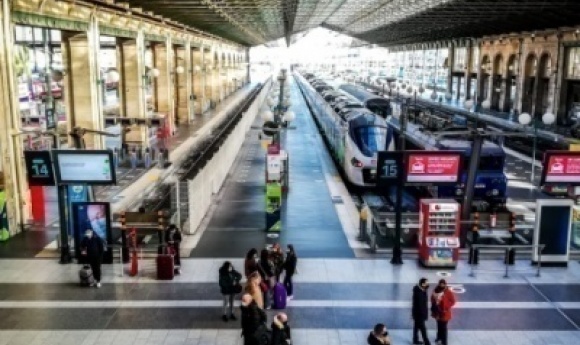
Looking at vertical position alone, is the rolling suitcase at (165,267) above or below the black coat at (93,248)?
below

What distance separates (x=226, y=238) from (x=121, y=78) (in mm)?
20495

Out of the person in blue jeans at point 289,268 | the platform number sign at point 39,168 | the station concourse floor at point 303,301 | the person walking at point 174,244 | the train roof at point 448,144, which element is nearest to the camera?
the station concourse floor at point 303,301

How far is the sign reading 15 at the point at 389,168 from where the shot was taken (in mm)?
16156

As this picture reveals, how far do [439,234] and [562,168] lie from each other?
3713 millimetres

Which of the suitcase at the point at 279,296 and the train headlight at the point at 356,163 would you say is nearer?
the suitcase at the point at 279,296

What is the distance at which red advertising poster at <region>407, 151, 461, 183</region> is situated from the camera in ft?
53.7

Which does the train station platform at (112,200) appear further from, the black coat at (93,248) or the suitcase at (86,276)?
the black coat at (93,248)

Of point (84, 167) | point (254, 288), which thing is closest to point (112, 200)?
point (84, 167)

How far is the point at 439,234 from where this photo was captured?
1598cm

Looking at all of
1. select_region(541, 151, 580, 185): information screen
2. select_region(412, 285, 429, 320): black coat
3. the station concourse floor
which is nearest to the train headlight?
the station concourse floor

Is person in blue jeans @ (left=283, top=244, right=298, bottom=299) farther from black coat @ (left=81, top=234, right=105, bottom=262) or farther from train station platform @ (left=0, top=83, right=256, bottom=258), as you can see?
train station platform @ (left=0, top=83, right=256, bottom=258)

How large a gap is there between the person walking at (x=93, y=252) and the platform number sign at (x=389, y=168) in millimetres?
6909

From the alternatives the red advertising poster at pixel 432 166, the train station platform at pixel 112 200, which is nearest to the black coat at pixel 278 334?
the red advertising poster at pixel 432 166

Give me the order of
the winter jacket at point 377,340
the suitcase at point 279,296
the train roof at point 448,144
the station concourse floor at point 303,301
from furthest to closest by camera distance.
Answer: the train roof at point 448,144 < the suitcase at point 279,296 < the station concourse floor at point 303,301 < the winter jacket at point 377,340
